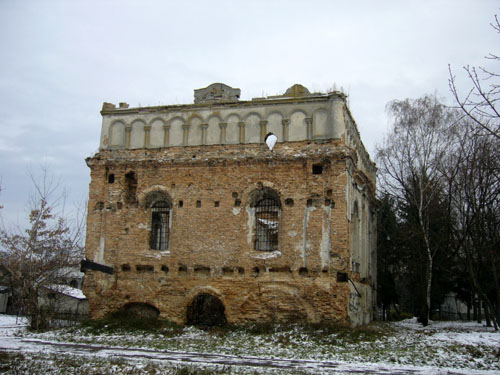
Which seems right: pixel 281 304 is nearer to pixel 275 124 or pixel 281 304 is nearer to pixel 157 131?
pixel 275 124

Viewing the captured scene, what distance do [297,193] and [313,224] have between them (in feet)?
3.85

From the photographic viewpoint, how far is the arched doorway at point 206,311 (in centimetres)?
1749

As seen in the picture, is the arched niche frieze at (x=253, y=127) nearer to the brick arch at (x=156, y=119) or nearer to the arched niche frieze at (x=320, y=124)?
the arched niche frieze at (x=320, y=124)

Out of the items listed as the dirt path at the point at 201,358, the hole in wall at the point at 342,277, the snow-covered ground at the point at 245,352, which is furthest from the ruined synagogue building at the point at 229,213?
the dirt path at the point at 201,358

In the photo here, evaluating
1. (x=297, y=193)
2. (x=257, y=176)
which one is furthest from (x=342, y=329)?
(x=257, y=176)

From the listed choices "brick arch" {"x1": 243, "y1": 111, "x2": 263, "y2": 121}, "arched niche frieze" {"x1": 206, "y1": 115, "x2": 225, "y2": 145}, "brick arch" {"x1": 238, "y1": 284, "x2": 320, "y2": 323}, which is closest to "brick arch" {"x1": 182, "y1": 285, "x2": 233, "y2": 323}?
"brick arch" {"x1": 238, "y1": 284, "x2": 320, "y2": 323}

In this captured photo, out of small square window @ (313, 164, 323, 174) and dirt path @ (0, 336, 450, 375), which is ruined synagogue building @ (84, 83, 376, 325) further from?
dirt path @ (0, 336, 450, 375)

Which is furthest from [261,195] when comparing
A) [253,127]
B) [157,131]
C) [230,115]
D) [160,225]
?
[157,131]

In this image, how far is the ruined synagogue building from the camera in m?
16.5

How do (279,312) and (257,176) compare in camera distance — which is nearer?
(279,312)

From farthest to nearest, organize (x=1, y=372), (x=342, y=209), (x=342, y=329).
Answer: (x=342, y=209) < (x=342, y=329) < (x=1, y=372)

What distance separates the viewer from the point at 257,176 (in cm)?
1752

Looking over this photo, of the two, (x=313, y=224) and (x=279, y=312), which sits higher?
(x=313, y=224)

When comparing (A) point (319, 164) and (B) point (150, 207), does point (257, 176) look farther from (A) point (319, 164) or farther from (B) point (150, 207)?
(B) point (150, 207)
